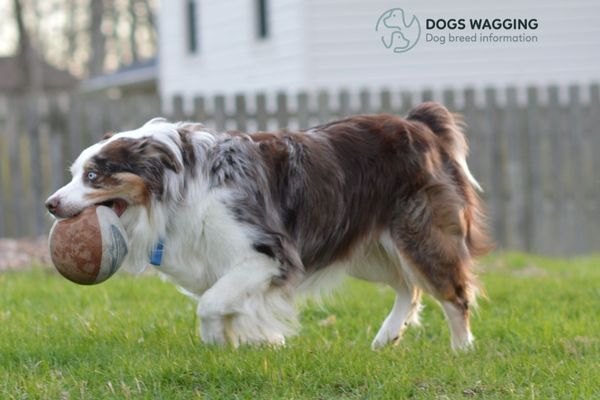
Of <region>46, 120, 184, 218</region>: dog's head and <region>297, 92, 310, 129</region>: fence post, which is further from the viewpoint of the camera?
<region>297, 92, 310, 129</region>: fence post

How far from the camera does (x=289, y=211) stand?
5887mm

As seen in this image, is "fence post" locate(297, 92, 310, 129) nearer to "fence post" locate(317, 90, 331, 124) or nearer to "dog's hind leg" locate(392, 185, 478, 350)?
"fence post" locate(317, 90, 331, 124)

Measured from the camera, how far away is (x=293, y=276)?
229 inches

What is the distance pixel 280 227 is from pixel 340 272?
700mm

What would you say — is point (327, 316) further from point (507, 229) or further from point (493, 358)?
point (507, 229)

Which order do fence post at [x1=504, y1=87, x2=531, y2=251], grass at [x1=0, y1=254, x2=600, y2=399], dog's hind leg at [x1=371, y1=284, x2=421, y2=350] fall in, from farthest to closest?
fence post at [x1=504, y1=87, x2=531, y2=251], dog's hind leg at [x1=371, y1=284, x2=421, y2=350], grass at [x1=0, y1=254, x2=600, y2=399]

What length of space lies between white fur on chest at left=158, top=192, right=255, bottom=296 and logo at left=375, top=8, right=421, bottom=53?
8.98 metres

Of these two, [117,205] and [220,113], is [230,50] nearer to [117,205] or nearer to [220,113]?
[220,113]

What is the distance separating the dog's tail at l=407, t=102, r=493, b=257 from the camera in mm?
6379

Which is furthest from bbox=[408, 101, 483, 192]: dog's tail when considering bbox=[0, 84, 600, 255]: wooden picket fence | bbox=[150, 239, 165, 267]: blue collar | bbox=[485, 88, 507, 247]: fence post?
bbox=[485, 88, 507, 247]: fence post

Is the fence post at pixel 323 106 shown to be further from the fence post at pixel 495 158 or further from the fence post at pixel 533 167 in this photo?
the fence post at pixel 533 167

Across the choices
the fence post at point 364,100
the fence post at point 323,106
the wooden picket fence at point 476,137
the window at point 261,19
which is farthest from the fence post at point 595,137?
the window at point 261,19

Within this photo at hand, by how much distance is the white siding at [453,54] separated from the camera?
15.9 metres

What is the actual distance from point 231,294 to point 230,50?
1448cm
